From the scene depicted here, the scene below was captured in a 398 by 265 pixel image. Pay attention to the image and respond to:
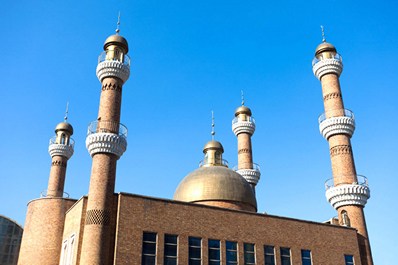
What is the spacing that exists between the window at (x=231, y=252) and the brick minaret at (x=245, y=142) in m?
14.2

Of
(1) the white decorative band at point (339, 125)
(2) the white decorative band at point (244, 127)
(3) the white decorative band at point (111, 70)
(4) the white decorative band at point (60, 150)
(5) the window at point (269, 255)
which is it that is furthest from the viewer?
(2) the white decorative band at point (244, 127)

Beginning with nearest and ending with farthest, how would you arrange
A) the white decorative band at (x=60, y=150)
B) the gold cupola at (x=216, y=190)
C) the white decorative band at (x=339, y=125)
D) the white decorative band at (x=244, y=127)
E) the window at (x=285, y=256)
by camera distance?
the window at (x=285, y=256) < the gold cupola at (x=216, y=190) < the white decorative band at (x=339, y=125) < the white decorative band at (x=60, y=150) < the white decorative band at (x=244, y=127)

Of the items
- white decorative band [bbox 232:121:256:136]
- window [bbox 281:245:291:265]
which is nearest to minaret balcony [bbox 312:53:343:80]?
white decorative band [bbox 232:121:256:136]

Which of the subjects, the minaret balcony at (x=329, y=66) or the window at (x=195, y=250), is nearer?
the window at (x=195, y=250)

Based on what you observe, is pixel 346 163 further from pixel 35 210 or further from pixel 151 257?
pixel 35 210

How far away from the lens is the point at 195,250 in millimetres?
23125

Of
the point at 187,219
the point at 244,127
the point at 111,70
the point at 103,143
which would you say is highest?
the point at 244,127

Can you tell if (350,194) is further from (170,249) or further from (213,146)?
(170,249)

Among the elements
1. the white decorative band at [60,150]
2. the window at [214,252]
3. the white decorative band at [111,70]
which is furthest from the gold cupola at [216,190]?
the white decorative band at [60,150]

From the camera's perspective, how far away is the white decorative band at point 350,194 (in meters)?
29.5

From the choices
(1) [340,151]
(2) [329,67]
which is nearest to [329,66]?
(2) [329,67]

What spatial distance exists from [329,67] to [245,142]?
34.2ft

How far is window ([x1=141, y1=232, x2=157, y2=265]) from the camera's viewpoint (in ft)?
71.1

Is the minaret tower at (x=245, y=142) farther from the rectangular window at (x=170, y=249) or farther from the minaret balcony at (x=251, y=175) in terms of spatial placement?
the rectangular window at (x=170, y=249)
